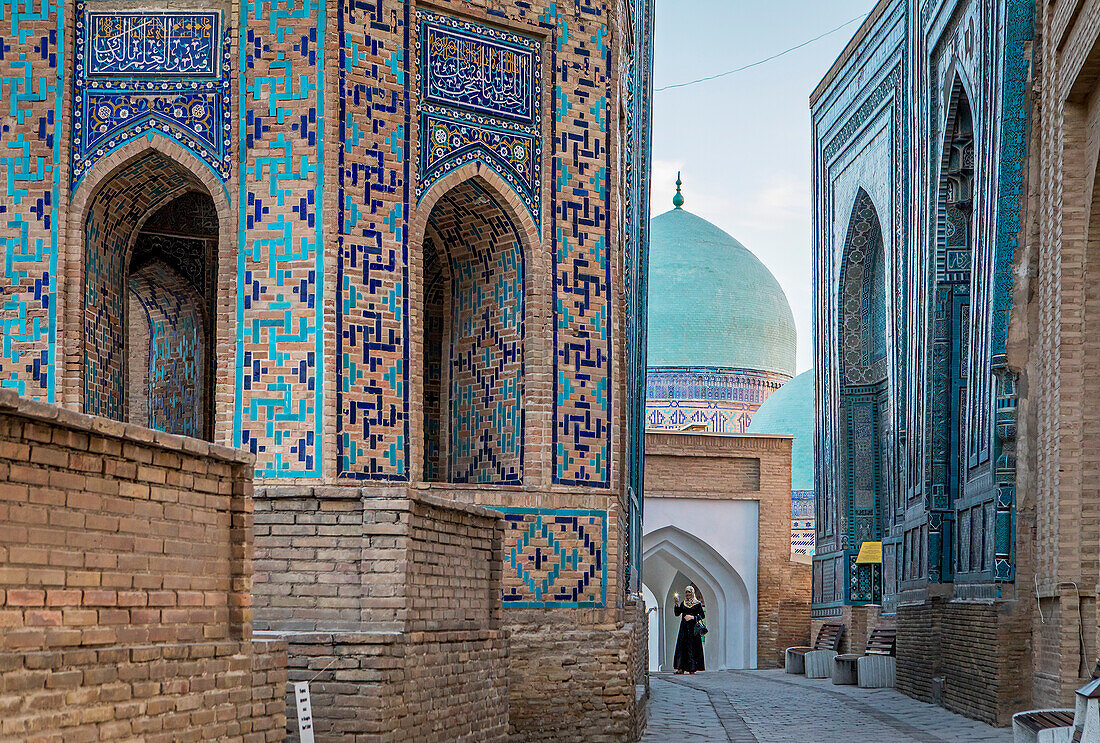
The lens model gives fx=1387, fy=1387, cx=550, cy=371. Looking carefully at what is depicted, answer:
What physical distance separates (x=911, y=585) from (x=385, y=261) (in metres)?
6.97

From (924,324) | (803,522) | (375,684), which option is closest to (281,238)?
(375,684)

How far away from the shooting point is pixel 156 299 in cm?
1038

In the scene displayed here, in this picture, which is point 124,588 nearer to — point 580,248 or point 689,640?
point 580,248

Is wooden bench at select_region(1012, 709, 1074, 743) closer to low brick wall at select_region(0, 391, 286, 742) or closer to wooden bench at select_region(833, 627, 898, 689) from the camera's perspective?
low brick wall at select_region(0, 391, 286, 742)

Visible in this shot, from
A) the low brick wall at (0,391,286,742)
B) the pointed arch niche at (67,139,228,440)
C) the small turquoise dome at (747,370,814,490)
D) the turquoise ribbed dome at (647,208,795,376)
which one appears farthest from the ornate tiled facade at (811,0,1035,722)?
the turquoise ribbed dome at (647,208,795,376)

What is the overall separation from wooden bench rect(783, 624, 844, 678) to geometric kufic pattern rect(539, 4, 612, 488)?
8.78 metres

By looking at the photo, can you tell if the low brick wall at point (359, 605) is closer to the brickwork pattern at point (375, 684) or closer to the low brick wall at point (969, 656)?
the brickwork pattern at point (375, 684)

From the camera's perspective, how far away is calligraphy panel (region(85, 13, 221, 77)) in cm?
818

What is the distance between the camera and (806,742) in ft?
29.4

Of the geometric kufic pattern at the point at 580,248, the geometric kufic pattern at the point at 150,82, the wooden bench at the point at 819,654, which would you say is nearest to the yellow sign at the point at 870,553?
the wooden bench at the point at 819,654

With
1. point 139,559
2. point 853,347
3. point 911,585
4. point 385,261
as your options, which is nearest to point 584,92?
point 385,261

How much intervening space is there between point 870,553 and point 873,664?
2167 millimetres

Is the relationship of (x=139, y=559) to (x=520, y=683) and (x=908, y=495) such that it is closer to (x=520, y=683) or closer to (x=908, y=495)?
(x=520, y=683)

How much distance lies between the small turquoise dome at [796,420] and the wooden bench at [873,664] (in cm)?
1107
